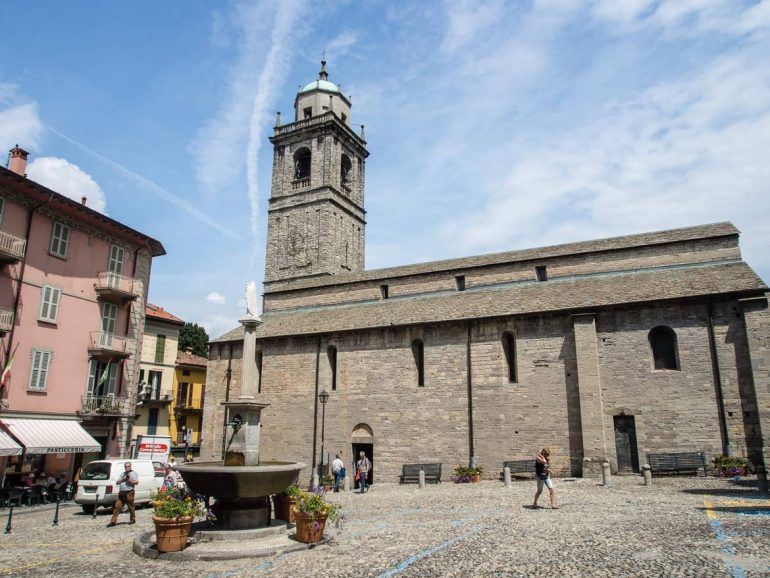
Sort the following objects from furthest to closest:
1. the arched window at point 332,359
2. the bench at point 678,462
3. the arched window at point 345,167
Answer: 1. the arched window at point 345,167
2. the arched window at point 332,359
3. the bench at point 678,462

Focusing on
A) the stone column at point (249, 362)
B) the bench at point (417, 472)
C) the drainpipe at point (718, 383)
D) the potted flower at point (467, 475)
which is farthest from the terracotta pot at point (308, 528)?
the drainpipe at point (718, 383)

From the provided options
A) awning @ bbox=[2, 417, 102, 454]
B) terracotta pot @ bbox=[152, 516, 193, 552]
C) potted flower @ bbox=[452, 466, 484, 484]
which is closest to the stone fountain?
terracotta pot @ bbox=[152, 516, 193, 552]

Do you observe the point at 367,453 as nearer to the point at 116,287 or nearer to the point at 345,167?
the point at 116,287

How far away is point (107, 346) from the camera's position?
74.4 ft

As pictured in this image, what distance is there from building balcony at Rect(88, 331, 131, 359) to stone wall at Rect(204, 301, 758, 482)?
7.74 metres

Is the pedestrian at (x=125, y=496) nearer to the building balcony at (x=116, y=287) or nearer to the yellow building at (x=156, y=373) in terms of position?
the building balcony at (x=116, y=287)

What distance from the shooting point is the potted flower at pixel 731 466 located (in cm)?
1841

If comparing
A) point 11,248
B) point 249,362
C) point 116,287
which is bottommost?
point 249,362

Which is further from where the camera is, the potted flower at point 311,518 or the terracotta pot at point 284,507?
the terracotta pot at point 284,507

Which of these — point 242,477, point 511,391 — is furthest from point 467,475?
point 242,477

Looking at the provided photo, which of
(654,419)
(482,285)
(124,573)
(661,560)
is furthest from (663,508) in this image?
(482,285)

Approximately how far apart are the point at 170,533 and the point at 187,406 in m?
33.2

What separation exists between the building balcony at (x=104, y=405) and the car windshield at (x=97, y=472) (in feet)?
18.0

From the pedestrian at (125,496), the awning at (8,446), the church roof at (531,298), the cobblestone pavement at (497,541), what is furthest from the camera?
the church roof at (531,298)
